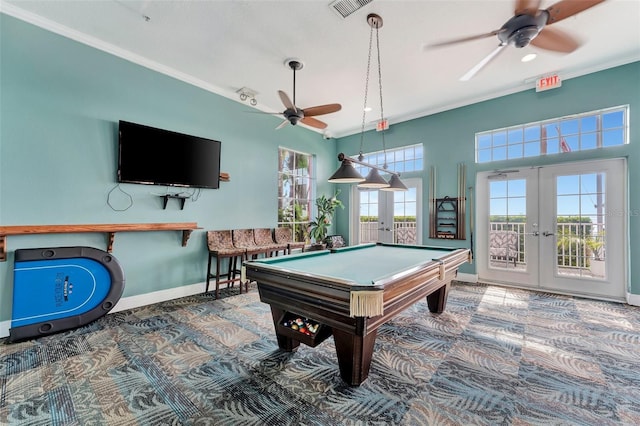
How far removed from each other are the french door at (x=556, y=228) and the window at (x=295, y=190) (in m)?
3.58

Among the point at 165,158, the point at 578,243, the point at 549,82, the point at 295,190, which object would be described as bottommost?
the point at 578,243

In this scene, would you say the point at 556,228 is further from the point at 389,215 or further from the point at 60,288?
the point at 60,288

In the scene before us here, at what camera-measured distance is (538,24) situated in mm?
2062

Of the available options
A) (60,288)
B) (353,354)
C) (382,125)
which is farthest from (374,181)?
(60,288)

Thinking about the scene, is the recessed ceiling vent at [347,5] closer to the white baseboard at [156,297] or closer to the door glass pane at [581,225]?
the door glass pane at [581,225]

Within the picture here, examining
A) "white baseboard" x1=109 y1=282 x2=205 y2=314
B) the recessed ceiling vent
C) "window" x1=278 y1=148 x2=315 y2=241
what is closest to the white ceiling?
the recessed ceiling vent

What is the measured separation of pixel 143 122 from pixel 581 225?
6.64 m

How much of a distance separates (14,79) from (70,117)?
1.71ft

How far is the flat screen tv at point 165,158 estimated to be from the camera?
344 centimetres

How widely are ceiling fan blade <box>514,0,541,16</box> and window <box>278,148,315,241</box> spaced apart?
14.2 feet

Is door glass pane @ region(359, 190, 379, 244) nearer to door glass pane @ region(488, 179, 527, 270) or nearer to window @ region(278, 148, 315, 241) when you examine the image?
window @ region(278, 148, 315, 241)

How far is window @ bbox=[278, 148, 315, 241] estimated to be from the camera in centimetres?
574

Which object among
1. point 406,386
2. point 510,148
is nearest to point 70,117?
point 406,386

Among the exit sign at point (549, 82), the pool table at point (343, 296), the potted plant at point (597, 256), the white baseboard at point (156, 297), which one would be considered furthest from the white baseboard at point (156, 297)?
the exit sign at point (549, 82)
